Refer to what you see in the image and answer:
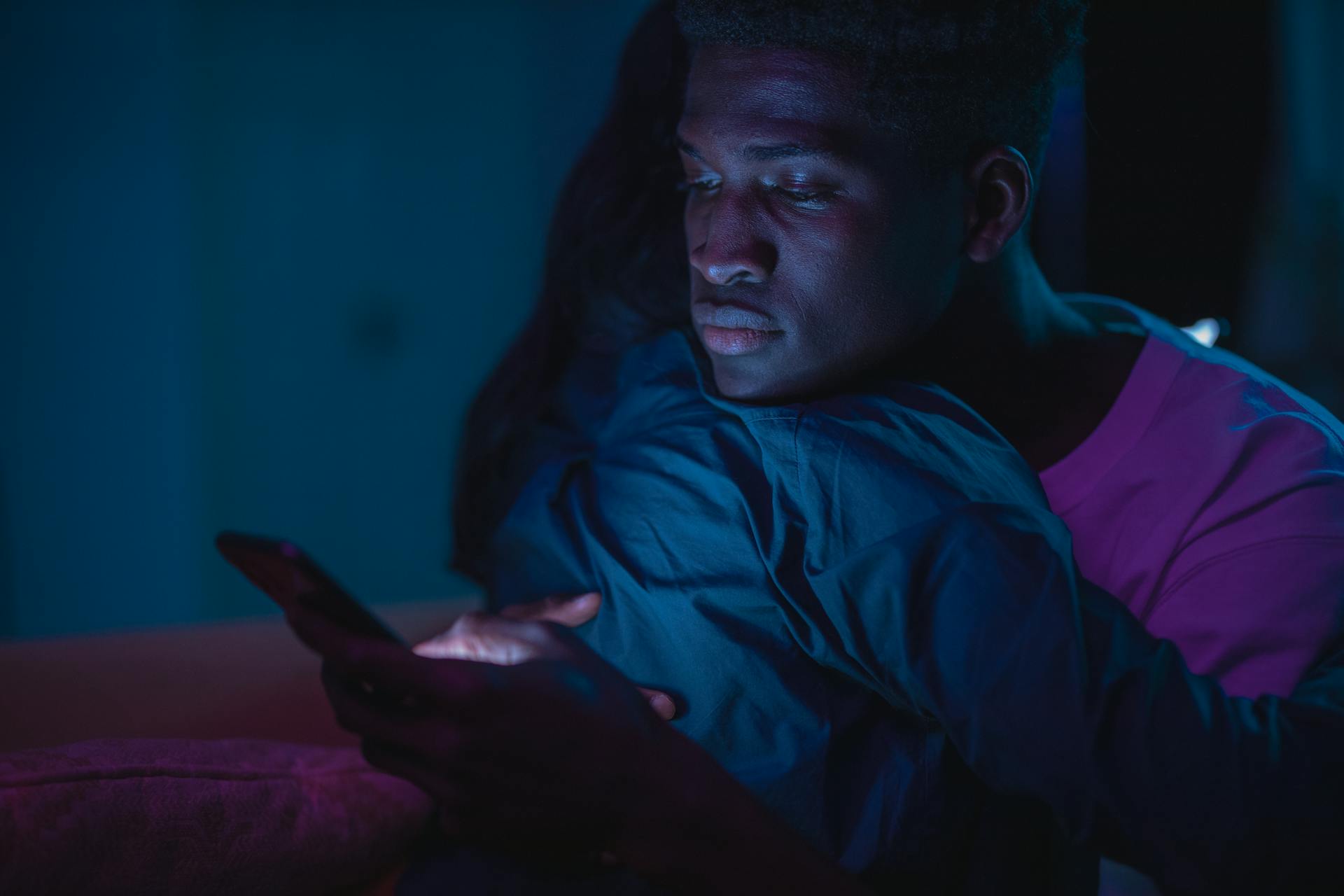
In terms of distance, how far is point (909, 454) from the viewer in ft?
2.10

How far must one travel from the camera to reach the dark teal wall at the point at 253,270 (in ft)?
5.19

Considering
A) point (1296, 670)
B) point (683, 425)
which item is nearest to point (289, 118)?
point (683, 425)

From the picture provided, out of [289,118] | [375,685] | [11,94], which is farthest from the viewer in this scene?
[289,118]

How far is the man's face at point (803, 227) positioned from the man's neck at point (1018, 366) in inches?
1.5

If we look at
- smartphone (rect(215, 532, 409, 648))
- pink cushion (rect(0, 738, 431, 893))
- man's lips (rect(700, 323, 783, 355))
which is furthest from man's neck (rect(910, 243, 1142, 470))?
pink cushion (rect(0, 738, 431, 893))

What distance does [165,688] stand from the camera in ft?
3.58

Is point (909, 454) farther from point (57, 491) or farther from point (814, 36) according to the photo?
point (57, 491)

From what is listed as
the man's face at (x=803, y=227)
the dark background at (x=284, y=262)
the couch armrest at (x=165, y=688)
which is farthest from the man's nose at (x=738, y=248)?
the dark background at (x=284, y=262)

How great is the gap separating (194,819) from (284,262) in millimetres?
1297

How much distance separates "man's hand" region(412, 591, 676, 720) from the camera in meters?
0.59

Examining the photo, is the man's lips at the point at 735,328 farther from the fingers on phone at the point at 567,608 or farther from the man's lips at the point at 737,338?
the fingers on phone at the point at 567,608

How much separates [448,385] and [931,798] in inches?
57.7

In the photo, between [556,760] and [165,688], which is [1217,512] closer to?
[556,760]

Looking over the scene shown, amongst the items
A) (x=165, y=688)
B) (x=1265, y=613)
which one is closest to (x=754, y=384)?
(x=1265, y=613)
